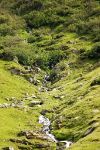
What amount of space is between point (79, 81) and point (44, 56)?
44.7 m

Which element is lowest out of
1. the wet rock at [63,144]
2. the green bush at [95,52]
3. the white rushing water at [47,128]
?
the wet rock at [63,144]

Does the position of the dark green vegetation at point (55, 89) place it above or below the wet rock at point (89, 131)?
above

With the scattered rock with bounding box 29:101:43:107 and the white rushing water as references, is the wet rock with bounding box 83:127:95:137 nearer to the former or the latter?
the white rushing water

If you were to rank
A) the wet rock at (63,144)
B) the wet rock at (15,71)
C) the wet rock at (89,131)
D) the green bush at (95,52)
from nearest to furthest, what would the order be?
the wet rock at (63,144), the wet rock at (89,131), the wet rock at (15,71), the green bush at (95,52)

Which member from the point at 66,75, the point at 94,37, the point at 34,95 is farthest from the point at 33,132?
the point at 94,37

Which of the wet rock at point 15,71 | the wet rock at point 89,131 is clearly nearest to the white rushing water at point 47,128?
the wet rock at point 89,131

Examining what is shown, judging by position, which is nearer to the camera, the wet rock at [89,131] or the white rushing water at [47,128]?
the wet rock at [89,131]

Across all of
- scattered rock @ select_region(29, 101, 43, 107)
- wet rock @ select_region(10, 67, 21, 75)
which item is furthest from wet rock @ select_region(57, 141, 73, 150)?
wet rock @ select_region(10, 67, 21, 75)

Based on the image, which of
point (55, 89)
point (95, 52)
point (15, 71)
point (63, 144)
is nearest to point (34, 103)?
point (55, 89)

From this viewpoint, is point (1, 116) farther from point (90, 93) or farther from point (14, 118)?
point (90, 93)

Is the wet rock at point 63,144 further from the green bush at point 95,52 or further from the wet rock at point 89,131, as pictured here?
the green bush at point 95,52

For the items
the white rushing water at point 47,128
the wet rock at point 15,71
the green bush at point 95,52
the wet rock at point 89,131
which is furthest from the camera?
the green bush at point 95,52

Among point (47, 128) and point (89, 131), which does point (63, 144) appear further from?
point (47, 128)

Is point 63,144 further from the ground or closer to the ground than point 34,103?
closer to the ground
